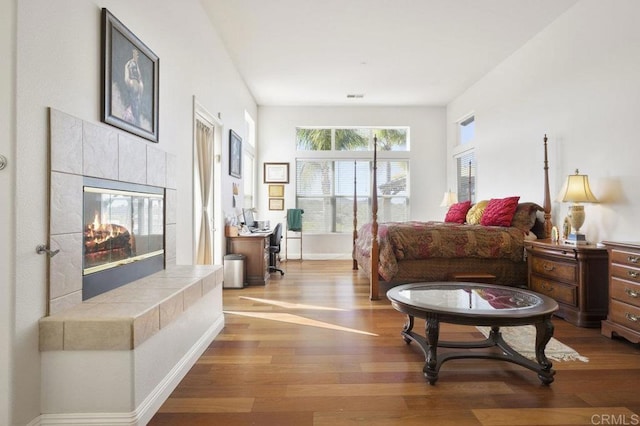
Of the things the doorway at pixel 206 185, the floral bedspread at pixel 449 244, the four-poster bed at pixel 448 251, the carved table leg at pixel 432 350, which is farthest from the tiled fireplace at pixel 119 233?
the floral bedspread at pixel 449 244

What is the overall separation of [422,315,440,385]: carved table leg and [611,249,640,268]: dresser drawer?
161 centimetres

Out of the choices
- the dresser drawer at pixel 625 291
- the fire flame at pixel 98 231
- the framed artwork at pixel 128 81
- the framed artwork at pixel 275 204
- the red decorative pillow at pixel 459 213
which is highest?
the framed artwork at pixel 128 81

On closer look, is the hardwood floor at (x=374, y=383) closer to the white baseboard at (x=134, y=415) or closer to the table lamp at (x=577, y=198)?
the white baseboard at (x=134, y=415)

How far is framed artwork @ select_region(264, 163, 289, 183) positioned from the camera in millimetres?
7219

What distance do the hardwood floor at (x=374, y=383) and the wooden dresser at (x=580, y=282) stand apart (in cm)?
12

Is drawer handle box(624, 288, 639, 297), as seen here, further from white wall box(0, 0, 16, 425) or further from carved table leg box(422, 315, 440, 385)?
white wall box(0, 0, 16, 425)

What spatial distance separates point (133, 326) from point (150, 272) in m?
1.09

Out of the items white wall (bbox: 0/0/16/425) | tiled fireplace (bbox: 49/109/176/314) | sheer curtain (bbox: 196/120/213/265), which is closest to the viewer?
white wall (bbox: 0/0/16/425)

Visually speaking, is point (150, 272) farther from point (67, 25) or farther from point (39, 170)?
point (67, 25)

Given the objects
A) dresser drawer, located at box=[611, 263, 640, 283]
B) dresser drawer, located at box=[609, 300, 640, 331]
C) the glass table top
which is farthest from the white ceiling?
dresser drawer, located at box=[609, 300, 640, 331]

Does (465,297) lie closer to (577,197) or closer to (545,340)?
(545,340)

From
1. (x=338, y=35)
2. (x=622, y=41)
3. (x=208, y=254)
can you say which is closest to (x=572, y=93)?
(x=622, y=41)

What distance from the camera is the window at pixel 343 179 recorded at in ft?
24.0

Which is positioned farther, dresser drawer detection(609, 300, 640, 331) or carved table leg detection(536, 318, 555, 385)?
dresser drawer detection(609, 300, 640, 331)
